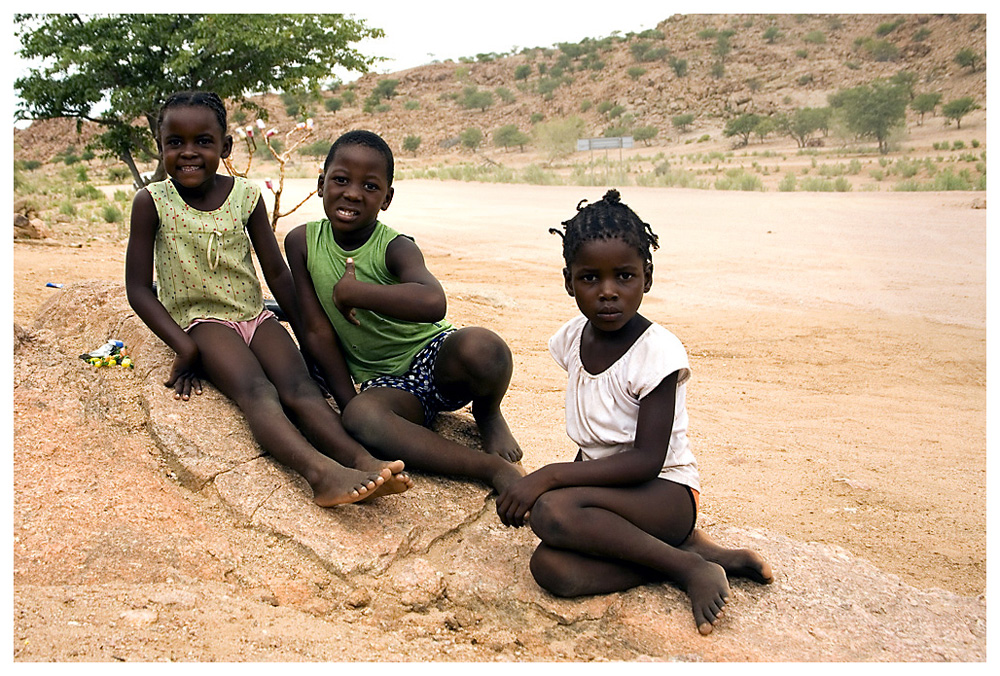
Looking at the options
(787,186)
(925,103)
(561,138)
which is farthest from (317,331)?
(561,138)

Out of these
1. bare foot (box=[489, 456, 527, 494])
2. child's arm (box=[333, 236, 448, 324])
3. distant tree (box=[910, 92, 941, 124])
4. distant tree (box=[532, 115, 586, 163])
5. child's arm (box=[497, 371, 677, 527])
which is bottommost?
bare foot (box=[489, 456, 527, 494])

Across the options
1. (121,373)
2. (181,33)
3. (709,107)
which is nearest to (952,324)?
(121,373)

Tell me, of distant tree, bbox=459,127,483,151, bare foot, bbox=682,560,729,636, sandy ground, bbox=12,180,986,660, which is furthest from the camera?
distant tree, bbox=459,127,483,151

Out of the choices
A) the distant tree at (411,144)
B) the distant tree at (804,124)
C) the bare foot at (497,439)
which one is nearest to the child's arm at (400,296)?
the bare foot at (497,439)

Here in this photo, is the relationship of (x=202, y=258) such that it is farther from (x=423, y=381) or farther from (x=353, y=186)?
(x=423, y=381)

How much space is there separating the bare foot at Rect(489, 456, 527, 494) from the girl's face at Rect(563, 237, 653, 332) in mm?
724

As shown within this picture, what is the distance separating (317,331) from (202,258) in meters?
0.54

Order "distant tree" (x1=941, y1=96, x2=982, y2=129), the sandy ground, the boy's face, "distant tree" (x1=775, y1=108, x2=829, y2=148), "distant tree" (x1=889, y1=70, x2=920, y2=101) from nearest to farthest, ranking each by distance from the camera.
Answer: the sandy ground → the boy's face → "distant tree" (x1=941, y1=96, x2=982, y2=129) → "distant tree" (x1=775, y1=108, x2=829, y2=148) → "distant tree" (x1=889, y1=70, x2=920, y2=101)

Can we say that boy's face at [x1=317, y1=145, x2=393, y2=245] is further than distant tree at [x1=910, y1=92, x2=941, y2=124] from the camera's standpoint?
No

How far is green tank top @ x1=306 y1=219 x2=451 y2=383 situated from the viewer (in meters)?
3.36

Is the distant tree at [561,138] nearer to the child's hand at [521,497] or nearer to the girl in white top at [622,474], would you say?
the girl in white top at [622,474]

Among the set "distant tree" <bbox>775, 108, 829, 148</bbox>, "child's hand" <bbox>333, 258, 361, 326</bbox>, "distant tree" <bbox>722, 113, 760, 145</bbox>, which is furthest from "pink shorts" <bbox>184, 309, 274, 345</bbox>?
"distant tree" <bbox>722, 113, 760, 145</bbox>

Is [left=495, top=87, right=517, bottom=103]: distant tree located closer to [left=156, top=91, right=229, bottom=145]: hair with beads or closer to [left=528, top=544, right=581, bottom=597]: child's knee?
[left=156, top=91, right=229, bottom=145]: hair with beads

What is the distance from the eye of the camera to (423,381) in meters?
3.37
